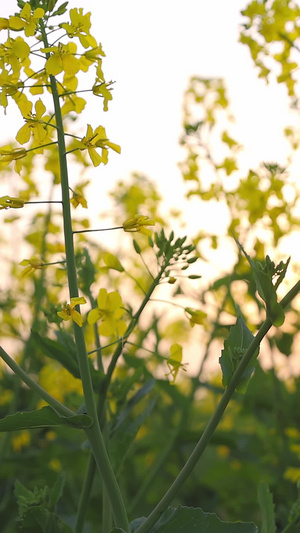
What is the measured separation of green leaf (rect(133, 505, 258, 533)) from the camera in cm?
116

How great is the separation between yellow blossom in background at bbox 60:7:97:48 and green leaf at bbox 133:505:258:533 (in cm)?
93

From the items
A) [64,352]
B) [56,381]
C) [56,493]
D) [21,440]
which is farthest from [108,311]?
[56,381]

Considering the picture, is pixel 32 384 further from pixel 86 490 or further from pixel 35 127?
pixel 35 127

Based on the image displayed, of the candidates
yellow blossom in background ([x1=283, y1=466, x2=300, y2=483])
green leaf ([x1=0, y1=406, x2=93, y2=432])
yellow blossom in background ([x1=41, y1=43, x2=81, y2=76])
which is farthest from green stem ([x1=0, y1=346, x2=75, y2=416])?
yellow blossom in background ([x1=283, y1=466, x2=300, y2=483])

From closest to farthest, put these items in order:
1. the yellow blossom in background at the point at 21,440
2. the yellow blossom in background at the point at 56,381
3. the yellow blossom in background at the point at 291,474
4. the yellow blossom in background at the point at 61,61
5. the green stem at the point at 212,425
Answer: the green stem at the point at 212,425, the yellow blossom in background at the point at 61,61, the yellow blossom in background at the point at 291,474, the yellow blossom in background at the point at 21,440, the yellow blossom in background at the point at 56,381

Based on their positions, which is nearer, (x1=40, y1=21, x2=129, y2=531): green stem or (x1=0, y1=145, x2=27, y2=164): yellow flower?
(x1=40, y1=21, x2=129, y2=531): green stem

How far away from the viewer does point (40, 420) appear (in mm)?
1105

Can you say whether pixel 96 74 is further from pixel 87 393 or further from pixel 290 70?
pixel 290 70

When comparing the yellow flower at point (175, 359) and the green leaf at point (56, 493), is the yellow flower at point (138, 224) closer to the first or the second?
the yellow flower at point (175, 359)

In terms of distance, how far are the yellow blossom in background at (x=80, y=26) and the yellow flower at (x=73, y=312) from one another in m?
0.52

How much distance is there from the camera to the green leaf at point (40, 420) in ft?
3.56

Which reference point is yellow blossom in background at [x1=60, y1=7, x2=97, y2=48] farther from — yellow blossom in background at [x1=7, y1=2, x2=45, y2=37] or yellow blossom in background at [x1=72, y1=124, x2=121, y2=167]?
yellow blossom in background at [x1=72, y1=124, x2=121, y2=167]

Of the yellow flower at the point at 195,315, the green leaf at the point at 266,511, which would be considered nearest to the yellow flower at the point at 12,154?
the yellow flower at the point at 195,315

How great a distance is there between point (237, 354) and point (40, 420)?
15.0 inches
